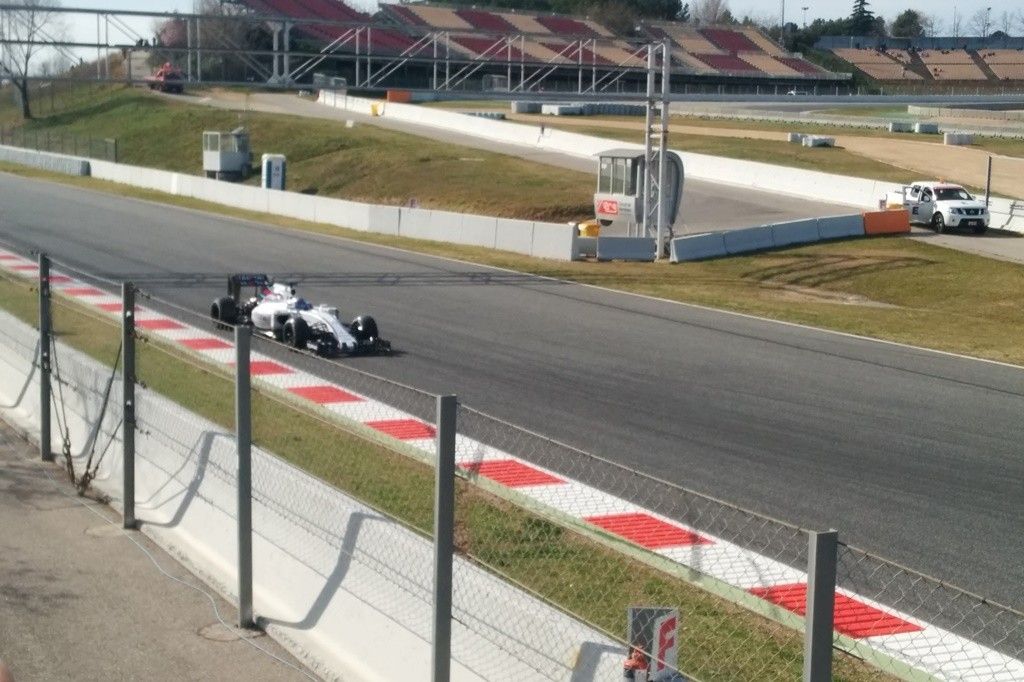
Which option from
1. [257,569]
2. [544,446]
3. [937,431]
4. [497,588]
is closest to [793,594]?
[497,588]

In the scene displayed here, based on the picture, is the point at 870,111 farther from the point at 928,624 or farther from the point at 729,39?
the point at 928,624

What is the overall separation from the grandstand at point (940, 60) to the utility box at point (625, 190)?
90.9 meters

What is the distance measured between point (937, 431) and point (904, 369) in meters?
4.58

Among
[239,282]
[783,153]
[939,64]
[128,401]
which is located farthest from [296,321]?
[939,64]

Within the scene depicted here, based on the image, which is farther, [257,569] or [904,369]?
[904,369]

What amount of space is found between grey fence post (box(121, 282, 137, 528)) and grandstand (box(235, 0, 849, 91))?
28443 mm

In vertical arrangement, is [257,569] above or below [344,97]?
below

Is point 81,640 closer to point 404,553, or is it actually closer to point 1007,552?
point 404,553

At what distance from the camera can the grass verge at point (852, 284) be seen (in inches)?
939

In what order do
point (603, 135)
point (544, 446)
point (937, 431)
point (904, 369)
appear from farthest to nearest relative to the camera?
point (603, 135), point (904, 369), point (937, 431), point (544, 446)

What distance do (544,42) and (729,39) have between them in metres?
20.1

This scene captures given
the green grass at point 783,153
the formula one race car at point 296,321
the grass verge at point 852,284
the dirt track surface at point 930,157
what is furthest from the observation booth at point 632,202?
the green grass at point 783,153

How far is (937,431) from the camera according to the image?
46.6 feet

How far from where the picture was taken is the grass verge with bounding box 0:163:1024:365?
78.2 feet
